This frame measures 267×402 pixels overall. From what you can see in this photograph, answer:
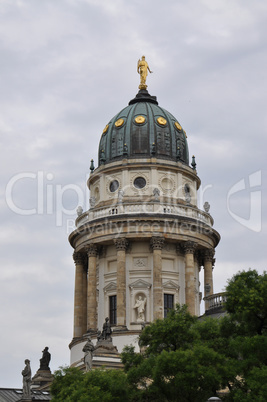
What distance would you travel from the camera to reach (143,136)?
70.4 m

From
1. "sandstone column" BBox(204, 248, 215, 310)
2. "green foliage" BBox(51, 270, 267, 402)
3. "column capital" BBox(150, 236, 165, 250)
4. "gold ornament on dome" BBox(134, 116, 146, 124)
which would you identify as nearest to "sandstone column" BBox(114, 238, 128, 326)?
"column capital" BBox(150, 236, 165, 250)

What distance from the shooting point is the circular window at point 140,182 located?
69188 millimetres

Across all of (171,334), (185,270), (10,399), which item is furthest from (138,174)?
(171,334)

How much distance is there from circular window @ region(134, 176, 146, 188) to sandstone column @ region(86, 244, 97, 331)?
21.9 feet

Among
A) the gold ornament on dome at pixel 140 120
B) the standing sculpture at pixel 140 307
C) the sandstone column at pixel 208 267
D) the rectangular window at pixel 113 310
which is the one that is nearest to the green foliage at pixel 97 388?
the standing sculpture at pixel 140 307

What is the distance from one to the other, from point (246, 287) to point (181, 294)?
98.0 feet

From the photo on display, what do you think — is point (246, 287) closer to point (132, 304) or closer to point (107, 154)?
point (132, 304)

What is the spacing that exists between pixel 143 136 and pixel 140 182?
432cm

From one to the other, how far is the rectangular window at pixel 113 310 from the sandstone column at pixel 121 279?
1907mm

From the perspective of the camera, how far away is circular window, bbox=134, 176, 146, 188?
69.2m

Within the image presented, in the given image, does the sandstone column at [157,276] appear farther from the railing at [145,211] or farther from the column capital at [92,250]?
the column capital at [92,250]

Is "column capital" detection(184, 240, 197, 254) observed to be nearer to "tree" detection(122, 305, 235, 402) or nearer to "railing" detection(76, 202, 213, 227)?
"railing" detection(76, 202, 213, 227)

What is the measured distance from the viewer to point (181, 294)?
66.4 m

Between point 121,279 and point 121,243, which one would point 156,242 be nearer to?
point 121,243
